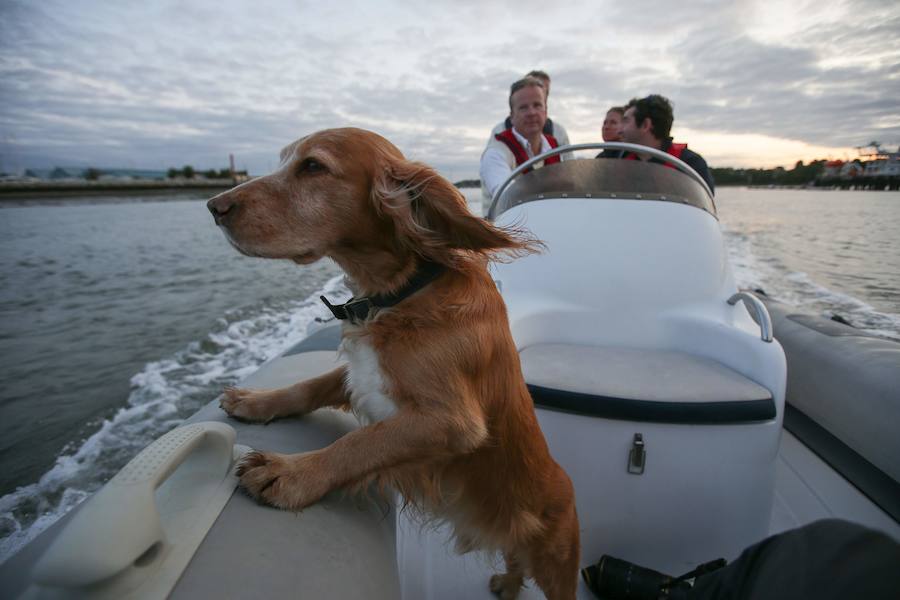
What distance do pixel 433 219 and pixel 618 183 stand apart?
1.80m

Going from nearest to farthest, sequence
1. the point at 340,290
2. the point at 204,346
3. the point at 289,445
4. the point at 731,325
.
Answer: the point at 289,445, the point at 731,325, the point at 204,346, the point at 340,290

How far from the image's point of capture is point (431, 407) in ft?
4.08

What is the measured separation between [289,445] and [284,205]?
2.49 ft

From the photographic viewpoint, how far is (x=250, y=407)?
1474 millimetres

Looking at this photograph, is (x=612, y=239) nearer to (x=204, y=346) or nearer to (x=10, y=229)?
(x=204, y=346)

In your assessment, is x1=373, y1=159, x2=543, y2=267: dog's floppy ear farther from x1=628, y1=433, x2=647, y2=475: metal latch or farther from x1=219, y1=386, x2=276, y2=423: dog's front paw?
x1=628, y1=433, x2=647, y2=475: metal latch

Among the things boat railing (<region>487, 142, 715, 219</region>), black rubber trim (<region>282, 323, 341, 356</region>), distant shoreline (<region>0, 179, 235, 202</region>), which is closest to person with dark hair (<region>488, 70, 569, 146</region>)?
boat railing (<region>487, 142, 715, 219</region>)

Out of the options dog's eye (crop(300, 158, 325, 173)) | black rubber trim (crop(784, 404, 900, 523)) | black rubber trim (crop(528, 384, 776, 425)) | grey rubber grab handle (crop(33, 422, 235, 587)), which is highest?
dog's eye (crop(300, 158, 325, 173))

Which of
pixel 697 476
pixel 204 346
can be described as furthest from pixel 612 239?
pixel 204 346

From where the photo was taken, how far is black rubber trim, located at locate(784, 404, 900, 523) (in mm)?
2229

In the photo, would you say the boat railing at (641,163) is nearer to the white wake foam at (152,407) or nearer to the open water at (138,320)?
the open water at (138,320)

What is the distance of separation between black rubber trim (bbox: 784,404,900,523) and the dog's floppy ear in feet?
7.74

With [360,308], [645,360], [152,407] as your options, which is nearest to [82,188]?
[152,407]

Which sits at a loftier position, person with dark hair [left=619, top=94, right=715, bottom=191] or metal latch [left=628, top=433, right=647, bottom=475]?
person with dark hair [left=619, top=94, right=715, bottom=191]
